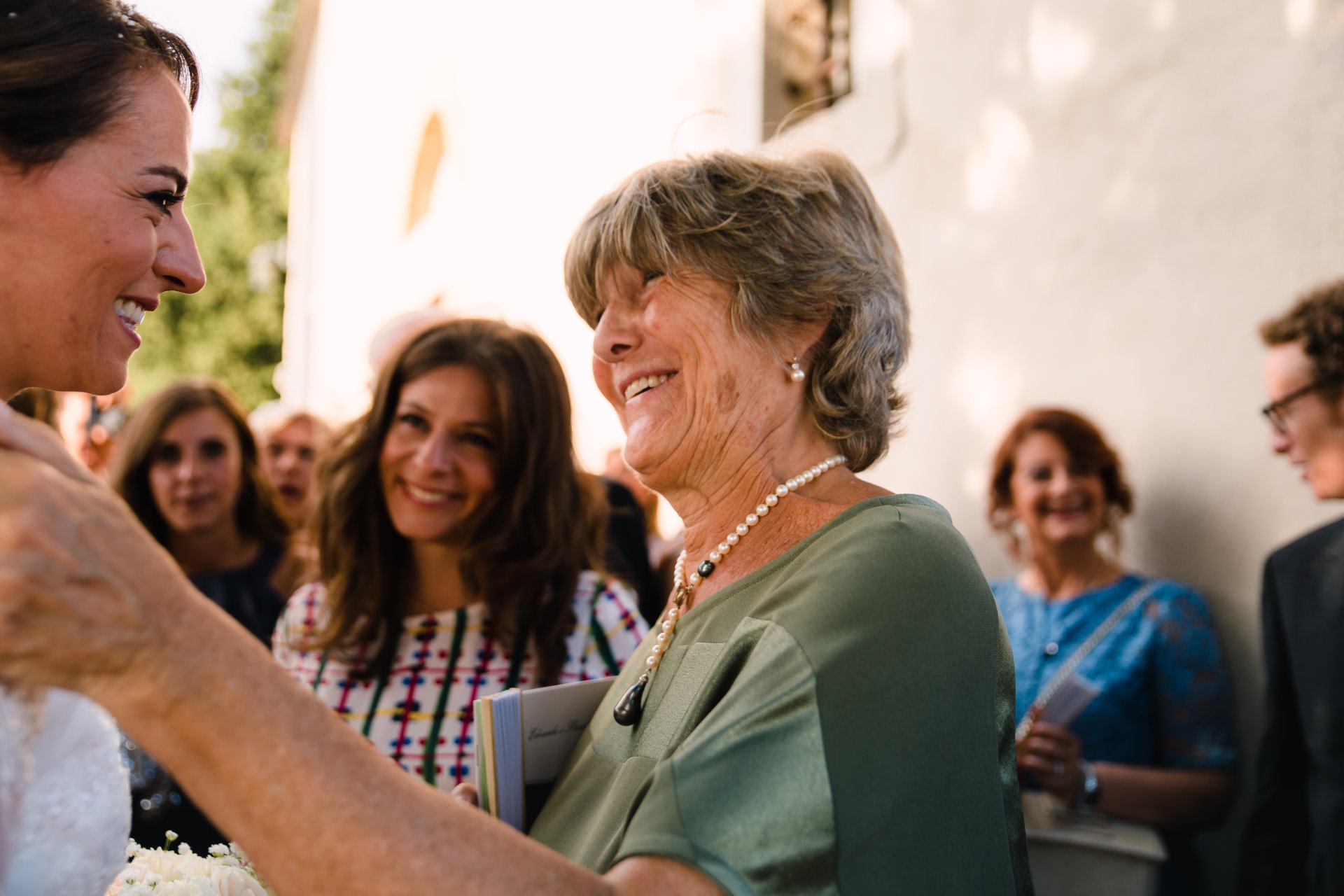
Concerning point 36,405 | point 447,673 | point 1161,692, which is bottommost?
point 1161,692

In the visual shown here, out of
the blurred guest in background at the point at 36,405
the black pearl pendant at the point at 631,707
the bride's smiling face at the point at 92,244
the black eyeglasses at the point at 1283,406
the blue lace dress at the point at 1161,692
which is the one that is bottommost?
the blue lace dress at the point at 1161,692

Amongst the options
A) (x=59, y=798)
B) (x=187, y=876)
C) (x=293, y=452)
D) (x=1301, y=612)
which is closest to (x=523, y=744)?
(x=187, y=876)

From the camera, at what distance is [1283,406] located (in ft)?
9.77

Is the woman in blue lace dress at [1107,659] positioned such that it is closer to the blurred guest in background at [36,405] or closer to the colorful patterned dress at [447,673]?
the colorful patterned dress at [447,673]

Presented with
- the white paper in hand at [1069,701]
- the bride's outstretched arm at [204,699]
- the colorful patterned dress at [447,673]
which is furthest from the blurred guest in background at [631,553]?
the bride's outstretched arm at [204,699]

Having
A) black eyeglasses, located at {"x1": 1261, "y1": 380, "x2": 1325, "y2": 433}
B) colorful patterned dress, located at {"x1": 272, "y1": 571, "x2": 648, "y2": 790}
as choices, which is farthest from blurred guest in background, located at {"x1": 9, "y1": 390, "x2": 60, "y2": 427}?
black eyeglasses, located at {"x1": 1261, "y1": 380, "x2": 1325, "y2": 433}

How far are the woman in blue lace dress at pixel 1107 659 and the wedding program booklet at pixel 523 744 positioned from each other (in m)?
1.78

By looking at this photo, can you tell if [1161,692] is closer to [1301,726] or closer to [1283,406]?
[1301,726]

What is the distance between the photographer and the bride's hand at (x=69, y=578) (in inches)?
39.0

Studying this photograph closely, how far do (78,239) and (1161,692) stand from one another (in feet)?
10.5

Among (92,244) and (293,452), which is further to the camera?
(293,452)

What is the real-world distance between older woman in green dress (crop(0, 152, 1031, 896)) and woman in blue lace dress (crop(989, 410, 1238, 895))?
1834 mm

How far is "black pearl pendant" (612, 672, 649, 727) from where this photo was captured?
175 cm

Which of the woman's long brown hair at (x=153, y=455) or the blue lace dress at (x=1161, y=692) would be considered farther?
the woman's long brown hair at (x=153, y=455)
